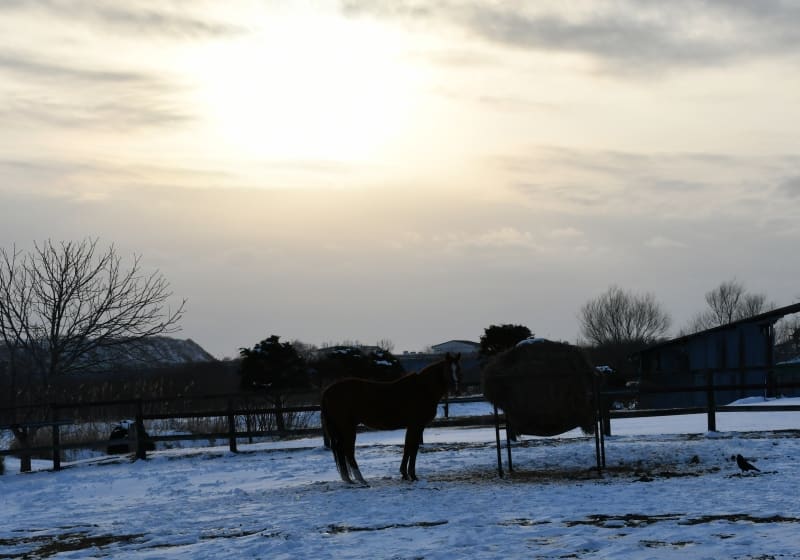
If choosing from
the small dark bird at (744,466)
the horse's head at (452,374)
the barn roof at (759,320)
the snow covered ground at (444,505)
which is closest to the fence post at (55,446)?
the snow covered ground at (444,505)

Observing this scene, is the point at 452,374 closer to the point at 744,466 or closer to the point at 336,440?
the point at 336,440

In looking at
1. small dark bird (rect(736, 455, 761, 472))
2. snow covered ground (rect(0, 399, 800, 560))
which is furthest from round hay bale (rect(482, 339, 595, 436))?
small dark bird (rect(736, 455, 761, 472))

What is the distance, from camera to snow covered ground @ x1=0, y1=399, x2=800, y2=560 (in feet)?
27.7

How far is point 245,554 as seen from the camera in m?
8.57

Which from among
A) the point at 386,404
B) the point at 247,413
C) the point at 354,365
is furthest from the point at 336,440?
the point at 354,365

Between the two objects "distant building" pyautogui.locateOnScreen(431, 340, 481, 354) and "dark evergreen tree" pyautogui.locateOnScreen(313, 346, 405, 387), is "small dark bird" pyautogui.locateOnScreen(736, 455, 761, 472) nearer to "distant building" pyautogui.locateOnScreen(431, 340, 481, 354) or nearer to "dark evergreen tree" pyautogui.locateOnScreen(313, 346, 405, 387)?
"dark evergreen tree" pyautogui.locateOnScreen(313, 346, 405, 387)

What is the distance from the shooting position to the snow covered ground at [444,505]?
27.7 feet

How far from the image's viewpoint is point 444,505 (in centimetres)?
1103

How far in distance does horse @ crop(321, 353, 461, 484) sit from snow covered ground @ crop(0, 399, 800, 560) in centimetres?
79

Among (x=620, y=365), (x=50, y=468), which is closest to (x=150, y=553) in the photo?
(x=50, y=468)

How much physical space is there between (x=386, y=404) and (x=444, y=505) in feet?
10.8

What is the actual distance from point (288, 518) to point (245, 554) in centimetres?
213

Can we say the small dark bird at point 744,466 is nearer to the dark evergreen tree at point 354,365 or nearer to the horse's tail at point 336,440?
the horse's tail at point 336,440

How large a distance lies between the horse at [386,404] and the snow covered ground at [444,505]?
79 cm
